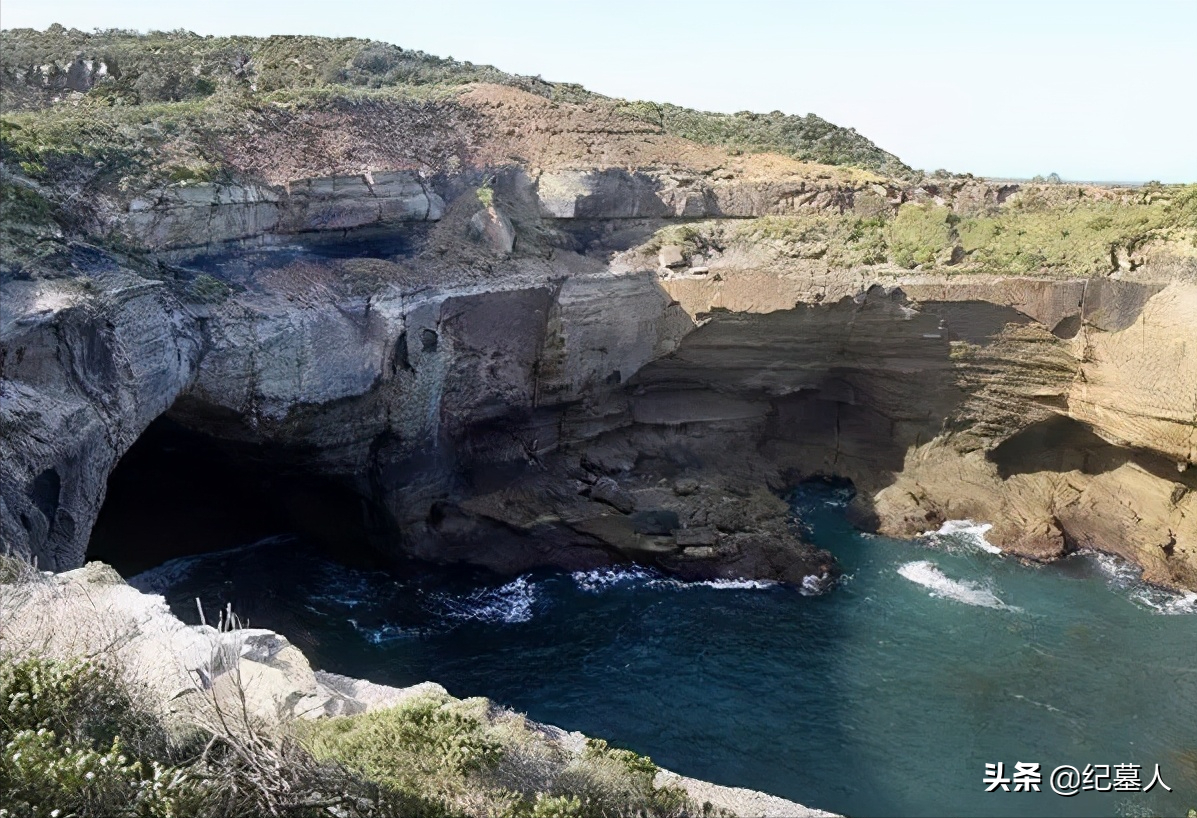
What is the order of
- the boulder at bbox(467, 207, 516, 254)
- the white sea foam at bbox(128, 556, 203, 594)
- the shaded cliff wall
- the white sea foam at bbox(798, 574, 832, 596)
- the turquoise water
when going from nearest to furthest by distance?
the turquoise water, the shaded cliff wall, the white sea foam at bbox(128, 556, 203, 594), the white sea foam at bbox(798, 574, 832, 596), the boulder at bbox(467, 207, 516, 254)

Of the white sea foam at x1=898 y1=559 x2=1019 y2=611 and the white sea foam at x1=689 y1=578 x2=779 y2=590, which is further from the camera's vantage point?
the white sea foam at x1=689 y1=578 x2=779 y2=590

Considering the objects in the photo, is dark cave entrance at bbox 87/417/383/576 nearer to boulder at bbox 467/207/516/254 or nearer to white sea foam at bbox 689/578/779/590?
boulder at bbox 467/207/516/254

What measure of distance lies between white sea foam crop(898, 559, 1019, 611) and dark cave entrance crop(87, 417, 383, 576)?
42.1 feet

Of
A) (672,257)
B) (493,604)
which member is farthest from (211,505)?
(672,257)

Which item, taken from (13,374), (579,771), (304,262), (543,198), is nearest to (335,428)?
(304,262)

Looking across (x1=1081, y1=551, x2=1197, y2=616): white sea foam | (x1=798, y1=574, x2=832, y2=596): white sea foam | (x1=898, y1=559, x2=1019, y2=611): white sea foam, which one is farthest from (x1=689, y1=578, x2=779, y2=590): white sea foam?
(x1=1081, y1=551, x2=1197, y2=616): white sea foam

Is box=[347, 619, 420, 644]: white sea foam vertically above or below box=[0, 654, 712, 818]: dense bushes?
below

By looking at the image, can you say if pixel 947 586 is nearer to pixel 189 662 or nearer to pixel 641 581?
pixel 641 581

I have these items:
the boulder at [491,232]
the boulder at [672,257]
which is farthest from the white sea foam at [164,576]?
the boulder at [672,257]

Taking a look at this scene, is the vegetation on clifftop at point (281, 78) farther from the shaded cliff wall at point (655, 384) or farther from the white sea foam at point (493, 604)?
the white sea foam at point (493, 604)

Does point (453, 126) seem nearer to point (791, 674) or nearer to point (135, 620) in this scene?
point (791, 674)

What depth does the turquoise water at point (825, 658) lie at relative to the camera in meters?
16.3

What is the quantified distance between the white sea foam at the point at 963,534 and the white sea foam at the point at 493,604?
10.5m

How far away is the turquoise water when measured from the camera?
→ 16.3 meters
